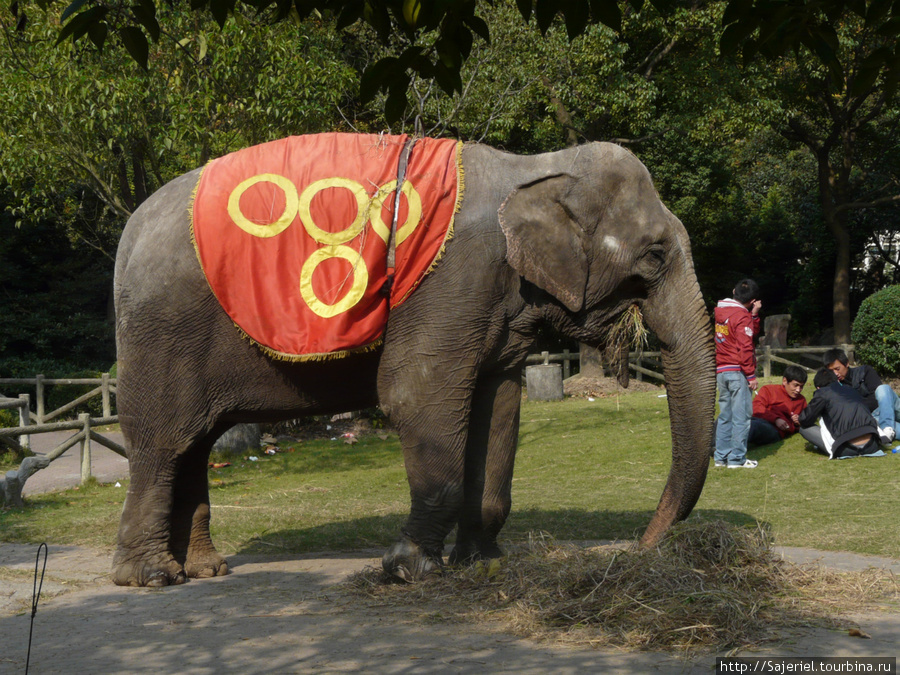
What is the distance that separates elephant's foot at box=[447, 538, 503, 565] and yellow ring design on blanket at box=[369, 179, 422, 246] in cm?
212

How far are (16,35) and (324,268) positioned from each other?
31.1 ft

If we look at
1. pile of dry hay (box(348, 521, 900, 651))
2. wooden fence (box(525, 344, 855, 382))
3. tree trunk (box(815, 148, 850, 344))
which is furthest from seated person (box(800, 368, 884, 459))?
tree trunk (box(815, 148, 850, 344))

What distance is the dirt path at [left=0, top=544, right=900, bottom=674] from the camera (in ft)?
15.3

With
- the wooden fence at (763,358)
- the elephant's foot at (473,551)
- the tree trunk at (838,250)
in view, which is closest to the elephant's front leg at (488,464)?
the elephant's foot at (473,551)

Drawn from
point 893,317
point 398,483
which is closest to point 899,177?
point 893,317

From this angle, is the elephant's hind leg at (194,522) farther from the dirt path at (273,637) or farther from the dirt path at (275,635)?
the dirt path at (273,637)

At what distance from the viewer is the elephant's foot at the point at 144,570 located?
670cm

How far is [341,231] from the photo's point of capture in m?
6.24

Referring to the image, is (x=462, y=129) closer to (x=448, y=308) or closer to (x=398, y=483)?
(x=398, y=483)

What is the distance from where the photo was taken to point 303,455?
1568 centimetres

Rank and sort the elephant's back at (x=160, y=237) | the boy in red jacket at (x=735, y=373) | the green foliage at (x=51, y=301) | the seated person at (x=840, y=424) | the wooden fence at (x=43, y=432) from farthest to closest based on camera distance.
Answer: the green foliage at (x=51, y=301) → the seated person at (x=840, y=424) → the boy in red jacket at (x=735, y=373) → the wooden fence at (x=43, y=432) → the elephant's back at (x=160, y=237)

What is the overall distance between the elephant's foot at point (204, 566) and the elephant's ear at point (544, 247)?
3.04 m

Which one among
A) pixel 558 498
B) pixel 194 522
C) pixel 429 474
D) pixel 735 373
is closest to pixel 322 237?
pixel 429 474

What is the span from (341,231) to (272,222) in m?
0.46
